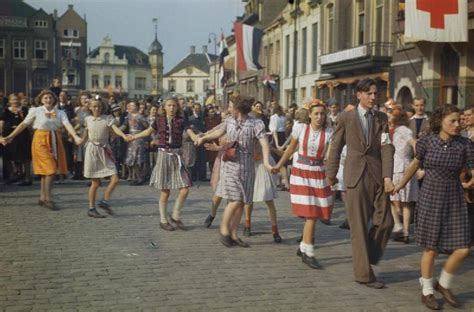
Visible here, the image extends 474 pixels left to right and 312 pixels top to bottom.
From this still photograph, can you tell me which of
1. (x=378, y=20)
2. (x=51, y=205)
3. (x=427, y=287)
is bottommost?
(x=427, y=287)

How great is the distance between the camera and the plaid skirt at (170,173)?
8.53m

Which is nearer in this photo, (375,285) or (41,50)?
(375,285)

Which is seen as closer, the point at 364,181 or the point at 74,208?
the point at 364,181

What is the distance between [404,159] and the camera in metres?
8.27

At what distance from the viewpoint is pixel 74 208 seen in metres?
10.3

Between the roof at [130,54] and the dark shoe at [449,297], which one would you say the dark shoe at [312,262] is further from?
the roof at [130,54]

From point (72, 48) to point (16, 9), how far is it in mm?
11404

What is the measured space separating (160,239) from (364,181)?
10.0ft

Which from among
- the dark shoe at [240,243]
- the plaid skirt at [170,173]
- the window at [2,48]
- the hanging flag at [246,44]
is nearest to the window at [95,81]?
the window at [2,48]

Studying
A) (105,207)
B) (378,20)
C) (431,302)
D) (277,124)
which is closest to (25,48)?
(378,20)

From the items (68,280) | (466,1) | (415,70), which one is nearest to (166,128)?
(68,280)

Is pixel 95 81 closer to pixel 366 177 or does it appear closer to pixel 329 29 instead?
pixel 329 29

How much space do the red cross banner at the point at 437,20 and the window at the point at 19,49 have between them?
66.0 meters

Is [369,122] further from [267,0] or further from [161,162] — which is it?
[267,0]
